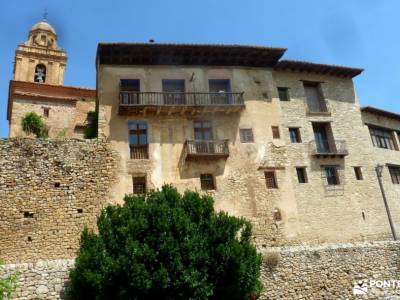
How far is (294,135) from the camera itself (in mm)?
23984

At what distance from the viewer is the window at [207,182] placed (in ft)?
68.6

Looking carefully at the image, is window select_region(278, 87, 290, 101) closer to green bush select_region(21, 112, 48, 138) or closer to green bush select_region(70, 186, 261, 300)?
green bush select_region(70, 186, 261, 300)

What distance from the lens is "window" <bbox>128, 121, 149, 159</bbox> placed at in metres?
20.6

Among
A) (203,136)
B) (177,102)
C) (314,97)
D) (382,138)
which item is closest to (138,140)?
(177,102)

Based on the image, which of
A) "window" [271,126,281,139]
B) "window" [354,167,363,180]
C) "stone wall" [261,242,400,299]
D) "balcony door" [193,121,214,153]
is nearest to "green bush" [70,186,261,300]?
"stone wall" [261,242,400,299]

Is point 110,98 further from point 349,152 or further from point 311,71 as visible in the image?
point 349,152

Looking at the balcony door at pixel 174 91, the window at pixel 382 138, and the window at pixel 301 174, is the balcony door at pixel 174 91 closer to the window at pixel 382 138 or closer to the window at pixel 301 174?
the window at pixel 301 174

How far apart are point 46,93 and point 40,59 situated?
7593 millimetres

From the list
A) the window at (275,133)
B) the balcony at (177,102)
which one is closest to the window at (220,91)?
the balcony at (177,102)

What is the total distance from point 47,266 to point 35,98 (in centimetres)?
2104

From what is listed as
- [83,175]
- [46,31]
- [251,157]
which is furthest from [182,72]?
[46,31]

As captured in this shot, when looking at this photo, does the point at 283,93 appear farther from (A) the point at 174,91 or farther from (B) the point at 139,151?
(B) the point at 139,151

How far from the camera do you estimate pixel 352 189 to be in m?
23.5

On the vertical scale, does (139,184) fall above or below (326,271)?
above
